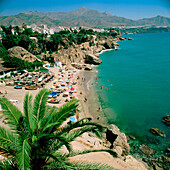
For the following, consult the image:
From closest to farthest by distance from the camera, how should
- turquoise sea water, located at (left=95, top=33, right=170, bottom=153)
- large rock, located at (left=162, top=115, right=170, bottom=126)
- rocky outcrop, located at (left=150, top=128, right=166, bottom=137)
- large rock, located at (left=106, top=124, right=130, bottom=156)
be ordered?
large rock, located at (left=106, top=124, right=130, bottom=156), rocky outcrop, located at (left=150, top=128, right=166, bottom=137), turquoise sea water, located at (left=95, top=33, right=170, bottom=153), large rock, located at (left=162, top=115, right=170, bottom=126)

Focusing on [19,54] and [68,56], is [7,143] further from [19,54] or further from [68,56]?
[68,56]

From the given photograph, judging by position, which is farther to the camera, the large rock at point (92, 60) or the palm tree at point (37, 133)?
the large rock at point (92, 60)

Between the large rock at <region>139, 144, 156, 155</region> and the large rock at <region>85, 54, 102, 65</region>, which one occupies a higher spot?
the large rock at <region>85, 54, 102, 65</region>

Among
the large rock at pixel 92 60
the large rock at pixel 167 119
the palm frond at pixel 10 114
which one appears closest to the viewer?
the palm frond at pixel 10 114

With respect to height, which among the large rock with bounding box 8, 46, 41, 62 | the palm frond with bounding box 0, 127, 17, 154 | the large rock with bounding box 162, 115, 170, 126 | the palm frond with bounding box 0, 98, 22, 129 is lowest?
the large rock with bounding box 162, 115, 170, 126

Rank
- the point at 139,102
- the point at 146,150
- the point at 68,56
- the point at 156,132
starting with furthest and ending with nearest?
1. the point at 68,56
2. the point at 139,102
3. the point at 156,132
4. the point at 146,150

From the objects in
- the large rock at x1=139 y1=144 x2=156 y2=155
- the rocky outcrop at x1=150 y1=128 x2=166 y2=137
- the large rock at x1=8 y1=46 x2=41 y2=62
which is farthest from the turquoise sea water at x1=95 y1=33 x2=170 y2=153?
the large rock at x1=8 y1=46 x2=41 y2=62

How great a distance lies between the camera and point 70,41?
2509 inches

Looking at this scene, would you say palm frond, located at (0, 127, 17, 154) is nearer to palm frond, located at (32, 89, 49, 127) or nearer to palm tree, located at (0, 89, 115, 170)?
palm tree, located at (0, 89, 115, 170)

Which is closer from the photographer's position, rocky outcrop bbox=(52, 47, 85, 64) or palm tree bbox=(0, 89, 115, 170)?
palm tree bbox=(0, 89, 115, 170)

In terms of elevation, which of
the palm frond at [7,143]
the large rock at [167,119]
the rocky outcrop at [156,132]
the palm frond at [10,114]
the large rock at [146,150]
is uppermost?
the palm frond at [10,114]

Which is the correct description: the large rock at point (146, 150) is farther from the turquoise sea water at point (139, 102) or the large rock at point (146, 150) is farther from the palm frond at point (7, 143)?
the palm frond at point (7, 143)

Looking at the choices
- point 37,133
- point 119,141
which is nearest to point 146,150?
point 119,141

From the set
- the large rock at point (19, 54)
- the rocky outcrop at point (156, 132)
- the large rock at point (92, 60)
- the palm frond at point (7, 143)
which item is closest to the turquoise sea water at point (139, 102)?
the rocky outcrop at point (156, 132)
